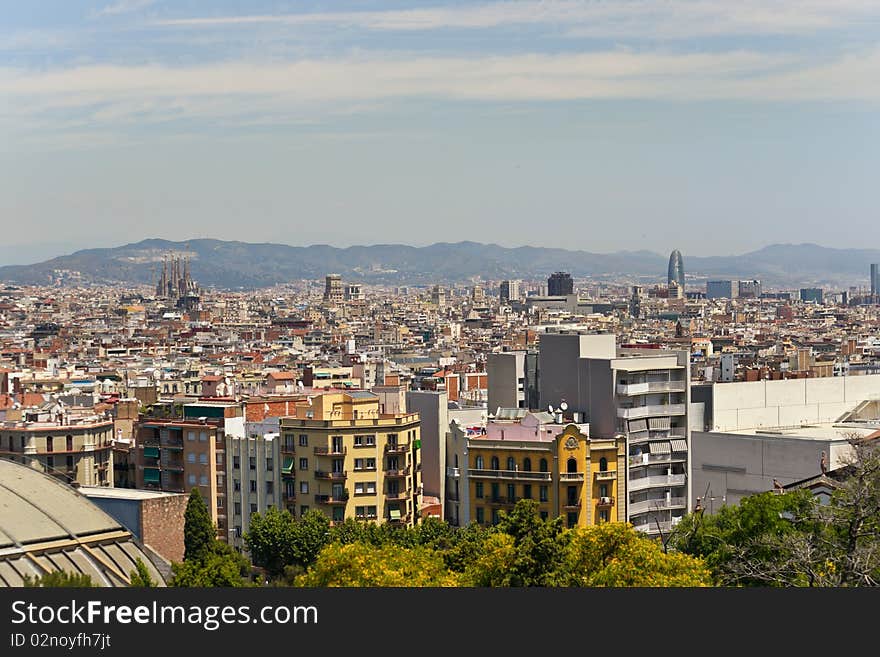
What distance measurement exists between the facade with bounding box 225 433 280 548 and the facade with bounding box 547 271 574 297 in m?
116

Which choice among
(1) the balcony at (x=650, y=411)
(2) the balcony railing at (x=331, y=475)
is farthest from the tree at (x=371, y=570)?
(1) the balcony at (x=650, y=411)

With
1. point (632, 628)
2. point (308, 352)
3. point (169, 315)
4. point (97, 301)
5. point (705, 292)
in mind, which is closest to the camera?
point (632, 628)

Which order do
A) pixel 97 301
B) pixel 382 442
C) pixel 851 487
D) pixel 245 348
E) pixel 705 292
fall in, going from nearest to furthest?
pixel 851 487
pixel 382 442
pixel 245 348
pixel 97 301
pixel 705 292

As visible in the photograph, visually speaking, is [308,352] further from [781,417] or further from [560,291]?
[560,291]

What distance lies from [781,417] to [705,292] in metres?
139

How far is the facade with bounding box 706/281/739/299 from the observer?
166 m

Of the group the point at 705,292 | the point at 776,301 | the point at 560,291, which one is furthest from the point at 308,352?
the point at 705,292

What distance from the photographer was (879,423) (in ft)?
88.8

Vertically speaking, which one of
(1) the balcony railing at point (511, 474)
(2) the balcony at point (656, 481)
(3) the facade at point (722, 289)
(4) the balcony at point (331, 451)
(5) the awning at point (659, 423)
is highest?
(5) the awning at point (659, 423)

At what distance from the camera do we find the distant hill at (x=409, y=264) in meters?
144

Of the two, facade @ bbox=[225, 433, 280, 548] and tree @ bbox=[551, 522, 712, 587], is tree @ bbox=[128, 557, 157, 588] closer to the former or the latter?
tree @ bbox=[551, 522, 712, 587]

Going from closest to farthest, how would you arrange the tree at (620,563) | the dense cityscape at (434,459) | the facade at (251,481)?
the tree at (620,563), the dense cityscape at (434,459), the facade at (251,481)

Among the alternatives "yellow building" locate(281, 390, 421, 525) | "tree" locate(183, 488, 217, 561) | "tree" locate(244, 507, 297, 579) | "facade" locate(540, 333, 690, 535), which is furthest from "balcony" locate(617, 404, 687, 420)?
"tree" locate(183, 488, 217, 561)

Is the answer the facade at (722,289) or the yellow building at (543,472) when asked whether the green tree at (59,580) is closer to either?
the yellow building at (543,472)
